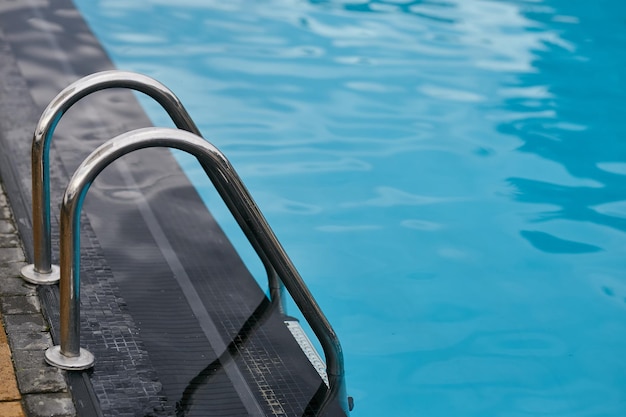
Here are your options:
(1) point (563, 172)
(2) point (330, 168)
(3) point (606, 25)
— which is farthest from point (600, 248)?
(3) point (606, 25)

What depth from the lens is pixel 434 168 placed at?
19.7ft

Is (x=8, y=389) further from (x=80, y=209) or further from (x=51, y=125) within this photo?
(x=51, y=125)

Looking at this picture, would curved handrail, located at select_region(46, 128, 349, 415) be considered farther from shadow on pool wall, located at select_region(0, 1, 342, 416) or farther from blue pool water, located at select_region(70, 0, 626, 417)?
blue pool water, located at select_region(70, 0, 626, 417)

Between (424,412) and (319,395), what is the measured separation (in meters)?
0.95

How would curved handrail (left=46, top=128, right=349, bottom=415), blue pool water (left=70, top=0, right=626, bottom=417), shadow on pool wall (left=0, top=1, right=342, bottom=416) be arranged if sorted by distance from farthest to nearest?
blue pool water (left=70, top=0, right=626, bottom=417), shadow on pool wall (left=0, top=1, right=342, bottom=416), curved handrail (left=46, top=128, right=349, bottom=415)

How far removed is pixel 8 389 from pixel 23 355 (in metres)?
0.20

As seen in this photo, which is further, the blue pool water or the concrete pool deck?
the blue pool water

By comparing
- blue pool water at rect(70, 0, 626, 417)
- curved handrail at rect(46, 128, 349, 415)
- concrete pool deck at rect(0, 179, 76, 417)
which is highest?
curved handrail at rect(46, 128, 349, 415)

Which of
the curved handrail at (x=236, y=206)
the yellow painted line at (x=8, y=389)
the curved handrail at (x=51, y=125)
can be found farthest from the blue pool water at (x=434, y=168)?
the yellow painted line at (x=8, y=389)

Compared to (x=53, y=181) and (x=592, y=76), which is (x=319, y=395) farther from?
(x=592, y=76)

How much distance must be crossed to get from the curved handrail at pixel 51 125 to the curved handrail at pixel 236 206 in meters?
0.39

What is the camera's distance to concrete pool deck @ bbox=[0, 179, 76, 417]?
275 cm

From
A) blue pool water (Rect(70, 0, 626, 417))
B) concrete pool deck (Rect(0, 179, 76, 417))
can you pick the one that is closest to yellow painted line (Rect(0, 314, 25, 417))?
concrete pool deck (Rect(0, 179, 76, 417))

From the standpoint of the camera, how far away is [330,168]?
595 centimetres
